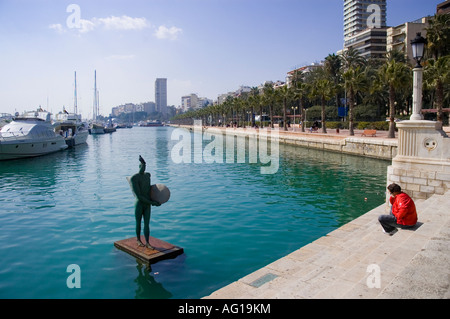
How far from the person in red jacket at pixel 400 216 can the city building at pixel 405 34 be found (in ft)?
253

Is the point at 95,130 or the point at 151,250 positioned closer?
the point at 151,250

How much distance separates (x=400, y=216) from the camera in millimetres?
8195

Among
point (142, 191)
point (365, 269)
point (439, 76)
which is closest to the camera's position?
point (365, 269)

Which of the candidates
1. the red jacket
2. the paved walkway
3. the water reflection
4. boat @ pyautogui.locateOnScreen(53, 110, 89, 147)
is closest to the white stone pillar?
the paved walkway

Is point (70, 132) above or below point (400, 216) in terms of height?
above

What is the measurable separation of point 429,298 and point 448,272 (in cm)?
101

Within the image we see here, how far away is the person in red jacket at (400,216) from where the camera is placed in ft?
26.6

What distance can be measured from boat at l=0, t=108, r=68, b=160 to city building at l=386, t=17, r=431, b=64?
68489mm

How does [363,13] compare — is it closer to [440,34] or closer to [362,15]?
[362,15]

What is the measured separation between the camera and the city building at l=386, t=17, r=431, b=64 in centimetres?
8203

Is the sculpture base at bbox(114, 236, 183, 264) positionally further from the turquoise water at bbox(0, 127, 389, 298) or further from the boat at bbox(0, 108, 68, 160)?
the boat at bbox(0, 108, 68, 160)

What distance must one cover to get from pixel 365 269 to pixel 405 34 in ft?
307

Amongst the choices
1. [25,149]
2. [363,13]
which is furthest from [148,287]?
[363,13]

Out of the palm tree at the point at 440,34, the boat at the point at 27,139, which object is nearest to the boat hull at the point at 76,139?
the boat at the point at 27,139
